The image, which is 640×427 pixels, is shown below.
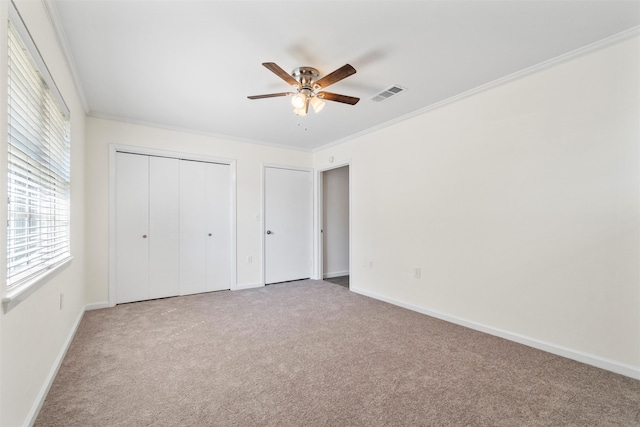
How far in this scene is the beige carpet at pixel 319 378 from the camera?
1661 millimetres

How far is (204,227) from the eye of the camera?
4.37 meters

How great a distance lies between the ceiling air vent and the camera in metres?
2.89

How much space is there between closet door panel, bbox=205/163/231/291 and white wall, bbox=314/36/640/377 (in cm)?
257

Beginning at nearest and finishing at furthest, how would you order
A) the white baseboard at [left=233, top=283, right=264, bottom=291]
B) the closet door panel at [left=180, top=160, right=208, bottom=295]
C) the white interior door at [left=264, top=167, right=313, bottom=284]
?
the closet door panel at [left=180, top=160, right=208, bottom=295] → the white baseboard at [left=233, top=283, right=264, bottom=291] → the white interior door at [left=264, top=167, right=313, bottom=284]

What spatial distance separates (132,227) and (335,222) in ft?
11.1

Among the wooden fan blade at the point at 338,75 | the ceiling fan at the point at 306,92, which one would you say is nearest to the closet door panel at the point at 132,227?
the ceiling fan at the point at 306,92

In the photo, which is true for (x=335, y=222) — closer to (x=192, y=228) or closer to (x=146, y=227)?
(x=192, y=228)

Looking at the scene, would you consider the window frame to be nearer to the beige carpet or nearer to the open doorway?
the beige carpet

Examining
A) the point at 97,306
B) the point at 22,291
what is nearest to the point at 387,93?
the point at 22,291

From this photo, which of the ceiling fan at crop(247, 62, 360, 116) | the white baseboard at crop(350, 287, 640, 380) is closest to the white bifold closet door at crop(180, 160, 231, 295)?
the ceiling fan at crop(247, 62, 360, 116)

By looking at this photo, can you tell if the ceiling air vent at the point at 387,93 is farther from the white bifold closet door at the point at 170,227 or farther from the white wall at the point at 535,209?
the white bifold closet door at the point at 170,227

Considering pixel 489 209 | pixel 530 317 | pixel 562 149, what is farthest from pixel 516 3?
pixel 530 317

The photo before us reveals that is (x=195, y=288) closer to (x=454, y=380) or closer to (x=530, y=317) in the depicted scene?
(x=454, y=380)

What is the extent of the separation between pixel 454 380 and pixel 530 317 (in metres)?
1.09
